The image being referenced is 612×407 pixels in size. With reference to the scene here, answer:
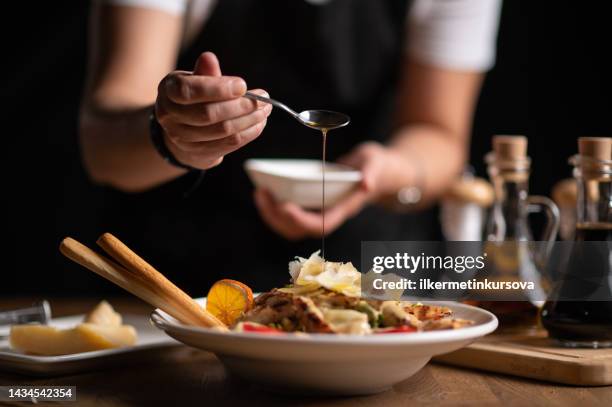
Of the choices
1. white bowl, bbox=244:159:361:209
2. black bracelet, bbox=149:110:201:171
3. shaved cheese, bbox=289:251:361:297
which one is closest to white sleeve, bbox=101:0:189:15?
white bowl, bbox=244:159:361:209

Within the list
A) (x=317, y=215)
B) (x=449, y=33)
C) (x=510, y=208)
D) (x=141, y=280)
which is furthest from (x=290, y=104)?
(x=141, y=280)

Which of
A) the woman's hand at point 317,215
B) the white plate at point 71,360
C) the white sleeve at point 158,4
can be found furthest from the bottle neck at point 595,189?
the white sleeve at point 158,4

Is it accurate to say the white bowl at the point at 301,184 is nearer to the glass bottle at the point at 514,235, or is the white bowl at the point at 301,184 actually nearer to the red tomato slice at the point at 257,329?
the glass bottle at the point at 514,235

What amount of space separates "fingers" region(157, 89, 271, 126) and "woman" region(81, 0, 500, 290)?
0.53m

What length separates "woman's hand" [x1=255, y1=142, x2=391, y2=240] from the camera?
1606 mm

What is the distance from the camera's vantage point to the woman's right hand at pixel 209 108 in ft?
2.60

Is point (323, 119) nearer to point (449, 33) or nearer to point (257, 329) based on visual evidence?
point (257, 329)

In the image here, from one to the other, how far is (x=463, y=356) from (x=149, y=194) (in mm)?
1121

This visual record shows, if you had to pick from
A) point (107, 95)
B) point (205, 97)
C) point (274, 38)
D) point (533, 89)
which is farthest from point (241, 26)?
point (533, 89)

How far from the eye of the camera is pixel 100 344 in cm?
90

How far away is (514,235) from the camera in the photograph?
1.16m

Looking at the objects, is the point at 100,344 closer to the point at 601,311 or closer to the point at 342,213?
the point at 601,311

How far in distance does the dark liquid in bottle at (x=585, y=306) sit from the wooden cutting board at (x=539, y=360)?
0.8 inches

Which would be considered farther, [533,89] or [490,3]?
[533,89]
